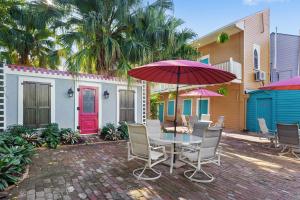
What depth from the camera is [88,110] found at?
812 cm

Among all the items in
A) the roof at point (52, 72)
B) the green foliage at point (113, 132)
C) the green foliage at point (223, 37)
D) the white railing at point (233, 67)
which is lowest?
the green foliage at point (113, 132)

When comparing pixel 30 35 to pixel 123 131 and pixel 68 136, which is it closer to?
pixel 68 136

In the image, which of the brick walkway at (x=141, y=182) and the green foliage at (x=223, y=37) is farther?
the green foliage at (x=223, y=37)

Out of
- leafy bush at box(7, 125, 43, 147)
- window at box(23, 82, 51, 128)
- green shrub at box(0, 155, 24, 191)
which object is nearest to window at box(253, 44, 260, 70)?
window at box(23, 82, 51, 128)

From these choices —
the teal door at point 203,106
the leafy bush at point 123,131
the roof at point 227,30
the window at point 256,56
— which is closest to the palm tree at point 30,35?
the leafy bush at point 123,131

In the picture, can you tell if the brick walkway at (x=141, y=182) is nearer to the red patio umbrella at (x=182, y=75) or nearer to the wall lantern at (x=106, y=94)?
the red patio umbrella at (x=182, y=75)

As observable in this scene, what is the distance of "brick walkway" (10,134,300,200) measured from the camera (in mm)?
3189

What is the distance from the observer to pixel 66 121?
758 cm

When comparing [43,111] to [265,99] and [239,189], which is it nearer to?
[239,189]

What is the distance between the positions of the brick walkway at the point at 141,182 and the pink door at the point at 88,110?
248 centimetres

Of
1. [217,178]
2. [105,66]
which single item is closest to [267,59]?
[105,66]

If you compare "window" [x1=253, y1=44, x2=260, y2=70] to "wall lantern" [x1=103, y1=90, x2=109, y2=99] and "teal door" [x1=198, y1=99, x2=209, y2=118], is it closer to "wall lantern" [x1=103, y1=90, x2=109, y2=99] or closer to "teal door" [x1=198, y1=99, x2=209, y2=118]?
"teal door" [x1=198, y1=99, x2=209, y2=118]

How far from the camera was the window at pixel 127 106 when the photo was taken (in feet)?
29.3

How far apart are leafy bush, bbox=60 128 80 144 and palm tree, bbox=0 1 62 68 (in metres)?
3.98
